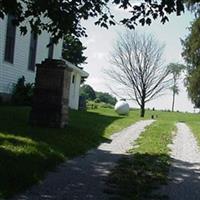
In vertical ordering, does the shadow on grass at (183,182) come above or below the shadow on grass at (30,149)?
below

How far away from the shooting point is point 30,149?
1080 centimetres

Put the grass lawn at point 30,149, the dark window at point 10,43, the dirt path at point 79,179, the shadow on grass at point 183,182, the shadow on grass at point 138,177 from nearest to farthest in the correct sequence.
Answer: the dirt path at point 79,179 → the shadow on grass at point 138,177 → the grass lawn at point 30,149 → the shadow on grass at point 183,182 → the dark window at point 10,43

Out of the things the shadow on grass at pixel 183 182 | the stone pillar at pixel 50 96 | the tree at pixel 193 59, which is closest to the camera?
the shadow on grass at pixel 183 182

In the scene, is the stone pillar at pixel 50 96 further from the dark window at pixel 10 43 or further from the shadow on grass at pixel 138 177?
the dark window at pixel 10 43

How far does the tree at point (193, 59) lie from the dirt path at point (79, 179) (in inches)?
1331

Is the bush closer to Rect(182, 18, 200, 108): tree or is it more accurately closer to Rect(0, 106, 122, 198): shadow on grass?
Rect(0, 106, 122, 198): shadow on grass

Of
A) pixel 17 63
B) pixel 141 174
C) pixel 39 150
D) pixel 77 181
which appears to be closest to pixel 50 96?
pixel 39 150

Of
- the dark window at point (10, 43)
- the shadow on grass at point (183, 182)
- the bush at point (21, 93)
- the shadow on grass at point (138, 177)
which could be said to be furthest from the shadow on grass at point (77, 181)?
the bush at point (21, 93)

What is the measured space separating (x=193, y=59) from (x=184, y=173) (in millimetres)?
38482

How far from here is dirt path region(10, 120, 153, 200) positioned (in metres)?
7.75

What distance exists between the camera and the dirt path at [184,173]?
A: 8500 millimetres

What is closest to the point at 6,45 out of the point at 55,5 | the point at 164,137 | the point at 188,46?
the point at 164,137

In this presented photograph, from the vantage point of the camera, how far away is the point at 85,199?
7641 millimetres

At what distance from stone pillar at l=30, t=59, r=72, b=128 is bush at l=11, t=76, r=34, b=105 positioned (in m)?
9.79
